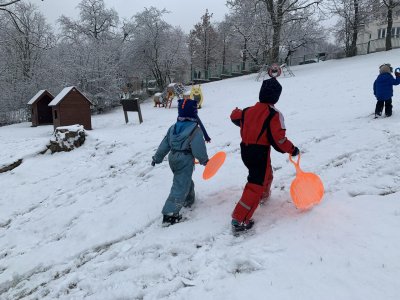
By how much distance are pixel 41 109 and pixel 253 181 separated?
52.7ft

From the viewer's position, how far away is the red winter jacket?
3.79m

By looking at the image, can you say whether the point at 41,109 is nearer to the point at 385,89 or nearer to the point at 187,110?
the point at 187,110

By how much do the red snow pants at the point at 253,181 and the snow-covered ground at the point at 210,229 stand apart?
0.25 meters

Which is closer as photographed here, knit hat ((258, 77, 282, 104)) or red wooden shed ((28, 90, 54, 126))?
knit hat ((258, 77, 282, 104))

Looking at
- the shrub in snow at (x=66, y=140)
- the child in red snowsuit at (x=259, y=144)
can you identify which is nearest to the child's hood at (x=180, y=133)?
the child in red snowsuit at (x=259, y=144)

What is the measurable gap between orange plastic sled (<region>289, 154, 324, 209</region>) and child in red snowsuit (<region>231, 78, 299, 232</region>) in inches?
15.0

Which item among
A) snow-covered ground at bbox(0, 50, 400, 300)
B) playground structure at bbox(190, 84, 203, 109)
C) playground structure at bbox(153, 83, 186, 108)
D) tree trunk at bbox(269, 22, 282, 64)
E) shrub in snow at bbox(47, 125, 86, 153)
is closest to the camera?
snow-covered ground at bbox(0, 50, 400, 300)

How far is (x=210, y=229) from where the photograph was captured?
411 centimetres

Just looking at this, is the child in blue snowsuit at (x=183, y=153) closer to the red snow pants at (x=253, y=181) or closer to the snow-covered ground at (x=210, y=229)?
the snow-covered ground at (x=210, y=229)

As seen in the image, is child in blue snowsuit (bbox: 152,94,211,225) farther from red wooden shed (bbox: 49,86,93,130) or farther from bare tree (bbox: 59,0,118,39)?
bare tree (bbox: 59,0,118,39)

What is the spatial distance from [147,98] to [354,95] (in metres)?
18.0

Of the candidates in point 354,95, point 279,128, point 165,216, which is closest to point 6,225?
point 165,216

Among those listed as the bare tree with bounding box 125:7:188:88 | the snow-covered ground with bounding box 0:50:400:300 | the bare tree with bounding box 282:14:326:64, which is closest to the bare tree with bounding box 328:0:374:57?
the bare tree with bounding box 282:14:326:64

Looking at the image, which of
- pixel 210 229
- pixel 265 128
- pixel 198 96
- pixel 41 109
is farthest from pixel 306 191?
pixel 41 109
